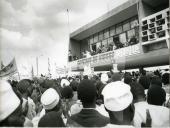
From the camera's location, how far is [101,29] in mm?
24156

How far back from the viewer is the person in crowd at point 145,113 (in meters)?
3.06

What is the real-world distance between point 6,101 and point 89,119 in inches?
32.9

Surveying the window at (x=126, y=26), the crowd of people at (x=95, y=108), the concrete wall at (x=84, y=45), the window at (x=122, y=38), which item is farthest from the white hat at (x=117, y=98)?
the concrete wall at (x=84, y=45)

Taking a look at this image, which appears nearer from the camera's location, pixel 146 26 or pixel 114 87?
pixel 114 87

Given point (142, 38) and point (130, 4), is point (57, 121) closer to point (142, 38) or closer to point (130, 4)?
point (142, 38)

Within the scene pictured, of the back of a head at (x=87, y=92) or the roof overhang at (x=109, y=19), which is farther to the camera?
the roof overhang at (x=109, y=19)

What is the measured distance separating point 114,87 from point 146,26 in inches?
522

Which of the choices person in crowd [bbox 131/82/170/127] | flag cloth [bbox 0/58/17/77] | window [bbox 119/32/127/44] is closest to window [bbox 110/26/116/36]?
window [bbox 119/32/127/44]

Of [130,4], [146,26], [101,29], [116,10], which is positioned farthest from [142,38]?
[101,29]

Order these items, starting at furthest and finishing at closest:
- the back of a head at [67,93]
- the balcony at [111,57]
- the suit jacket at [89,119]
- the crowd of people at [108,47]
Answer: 1. the crowd of people at [108,47]
2. the balcony at [111,57]
3. the back of a head at [67,93]
4. the suit jacket at [89,119]

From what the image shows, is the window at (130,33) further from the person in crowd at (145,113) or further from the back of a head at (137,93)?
the person in crowd at (145,113)

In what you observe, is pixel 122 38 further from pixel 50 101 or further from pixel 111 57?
pixel 50 101

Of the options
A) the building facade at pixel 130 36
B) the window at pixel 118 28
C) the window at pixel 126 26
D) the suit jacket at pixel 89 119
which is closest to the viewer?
the suit jacket at pixel 89 119

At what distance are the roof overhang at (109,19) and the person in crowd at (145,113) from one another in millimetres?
13926
